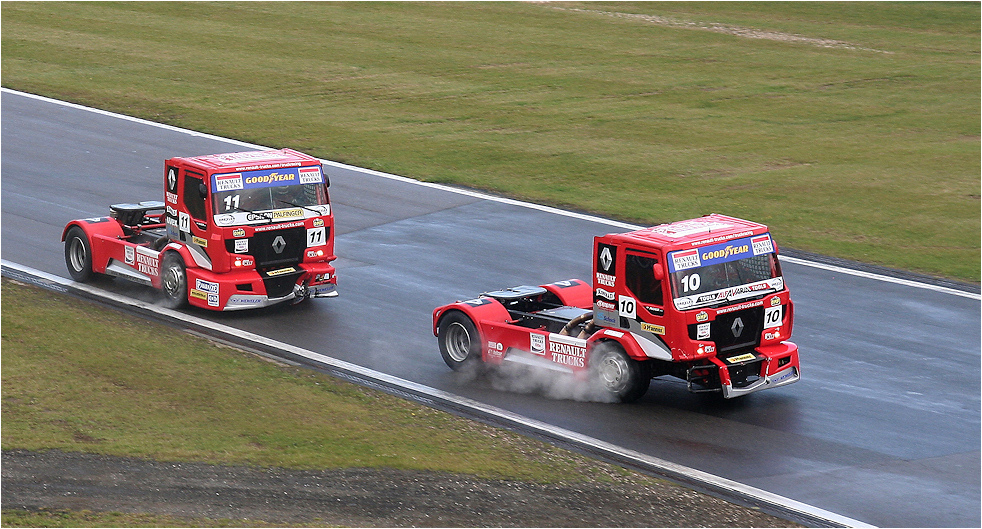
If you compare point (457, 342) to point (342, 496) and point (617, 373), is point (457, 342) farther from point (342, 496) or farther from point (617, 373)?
point (342, 496)

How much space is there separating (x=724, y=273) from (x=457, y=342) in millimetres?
3900

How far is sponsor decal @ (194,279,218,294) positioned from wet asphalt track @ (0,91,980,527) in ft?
1.79

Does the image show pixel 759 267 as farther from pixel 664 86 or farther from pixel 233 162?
pixel 664 86

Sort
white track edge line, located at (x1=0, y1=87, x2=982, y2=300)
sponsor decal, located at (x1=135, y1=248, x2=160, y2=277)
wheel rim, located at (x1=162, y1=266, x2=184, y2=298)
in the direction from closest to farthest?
1. wheel rim, located at (x1=162, y1=266, x2=184, y2=298)
2. sponsor decal, located at (x1=135, y1=248, x2=160, y2=277)
3. white track edge line, located at (x1=0, y1=87, x2=982, y2=300)

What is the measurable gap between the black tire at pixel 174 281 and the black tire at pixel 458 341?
4.60 meters

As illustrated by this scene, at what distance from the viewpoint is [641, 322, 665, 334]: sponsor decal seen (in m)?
14.7

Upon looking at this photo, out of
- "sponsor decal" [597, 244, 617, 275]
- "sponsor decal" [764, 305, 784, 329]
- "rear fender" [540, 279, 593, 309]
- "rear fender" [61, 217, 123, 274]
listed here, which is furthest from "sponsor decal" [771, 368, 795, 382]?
"rear fender" [61, 217, 123, 274]

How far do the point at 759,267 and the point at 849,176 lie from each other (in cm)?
1447

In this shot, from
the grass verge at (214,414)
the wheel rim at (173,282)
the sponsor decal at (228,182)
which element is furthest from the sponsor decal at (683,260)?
the wheel rim at (173,282)

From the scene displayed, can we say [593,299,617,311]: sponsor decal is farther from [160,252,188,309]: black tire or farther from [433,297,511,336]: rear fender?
[160,252,188,309]: black tire

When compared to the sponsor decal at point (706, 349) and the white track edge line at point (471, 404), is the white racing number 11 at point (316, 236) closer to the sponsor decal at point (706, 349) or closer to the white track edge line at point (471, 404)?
the white track edge line at point (471, 404)

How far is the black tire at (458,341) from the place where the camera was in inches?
646

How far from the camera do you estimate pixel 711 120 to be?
34.4m

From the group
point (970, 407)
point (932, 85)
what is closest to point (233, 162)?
point (970, 407)
